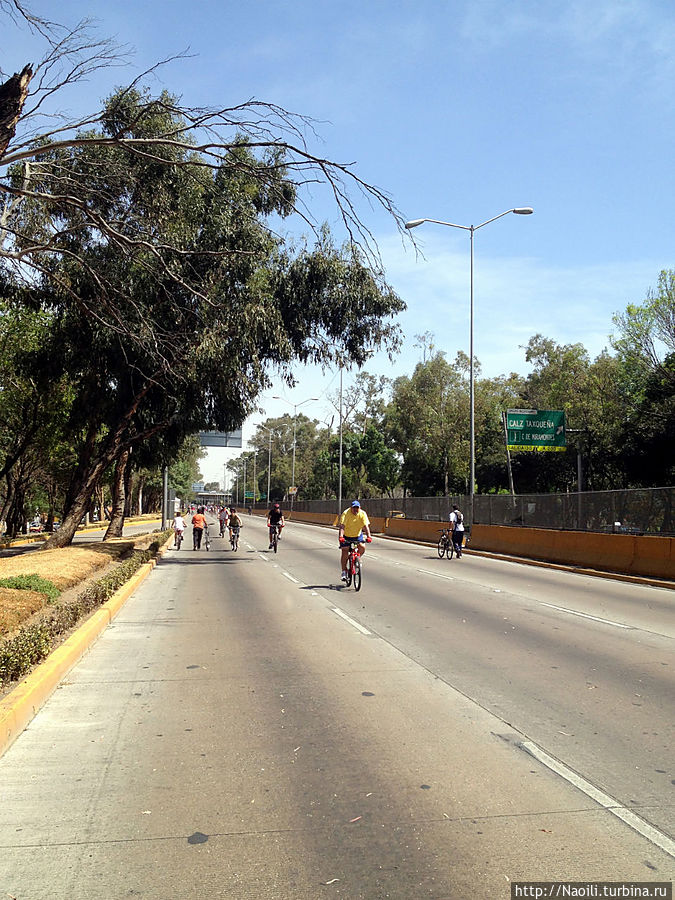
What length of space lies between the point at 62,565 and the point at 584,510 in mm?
15197

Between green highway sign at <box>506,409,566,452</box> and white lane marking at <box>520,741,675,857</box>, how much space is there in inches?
1171

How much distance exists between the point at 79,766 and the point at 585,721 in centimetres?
409

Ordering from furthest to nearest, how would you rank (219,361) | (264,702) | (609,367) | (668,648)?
(609,367), (219,361), (668,648), (264,702)

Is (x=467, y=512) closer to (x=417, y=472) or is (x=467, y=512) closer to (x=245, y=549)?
(x=245, y=549)

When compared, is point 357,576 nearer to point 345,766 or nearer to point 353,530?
point 353,530

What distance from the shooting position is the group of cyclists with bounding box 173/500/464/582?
17.5 metres

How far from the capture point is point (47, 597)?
1318 cm

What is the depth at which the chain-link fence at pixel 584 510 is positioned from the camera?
68.8 feet

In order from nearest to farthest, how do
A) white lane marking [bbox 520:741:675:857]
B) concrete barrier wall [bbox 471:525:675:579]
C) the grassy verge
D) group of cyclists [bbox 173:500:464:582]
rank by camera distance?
white lane marking [bbox 520:741:675:857], the grassy verge, group of cyclists [bbox 173:500:464:582], concrete barrier wall [bbox 471:525:675:579]

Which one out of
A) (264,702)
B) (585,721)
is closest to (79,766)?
(264,702)

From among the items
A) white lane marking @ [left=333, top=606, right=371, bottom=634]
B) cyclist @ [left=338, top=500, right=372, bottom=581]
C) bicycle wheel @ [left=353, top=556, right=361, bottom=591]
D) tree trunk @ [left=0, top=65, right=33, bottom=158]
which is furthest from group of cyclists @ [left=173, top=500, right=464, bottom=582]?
tree trunk @ [left=0, top=65, right=33, bottom=158]

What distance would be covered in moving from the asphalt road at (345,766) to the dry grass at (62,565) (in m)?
4.96

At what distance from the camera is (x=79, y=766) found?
5.77 m

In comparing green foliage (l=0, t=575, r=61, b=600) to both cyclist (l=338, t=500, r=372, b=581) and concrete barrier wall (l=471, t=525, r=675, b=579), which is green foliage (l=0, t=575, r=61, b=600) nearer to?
cyclist (l=338, t=500, r=372, b=581)
